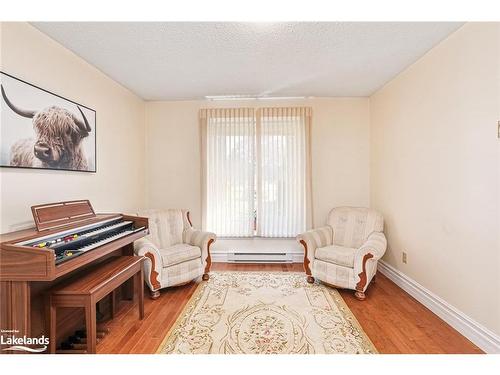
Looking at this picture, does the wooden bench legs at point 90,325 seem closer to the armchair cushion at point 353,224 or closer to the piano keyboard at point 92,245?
the piano keyboard at point 92,245

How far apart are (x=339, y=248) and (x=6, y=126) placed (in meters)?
3.37

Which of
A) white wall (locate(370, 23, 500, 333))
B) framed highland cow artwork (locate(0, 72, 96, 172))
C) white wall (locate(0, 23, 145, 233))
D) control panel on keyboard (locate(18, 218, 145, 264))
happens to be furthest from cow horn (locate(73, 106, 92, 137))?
white wall (locate(370, 23, 500, 333))

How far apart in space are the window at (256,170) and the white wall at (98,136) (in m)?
1.03

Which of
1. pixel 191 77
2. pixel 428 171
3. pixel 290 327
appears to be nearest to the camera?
pixel 290 327

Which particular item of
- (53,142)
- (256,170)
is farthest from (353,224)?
(53,142)

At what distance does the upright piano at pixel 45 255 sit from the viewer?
1.36 meters

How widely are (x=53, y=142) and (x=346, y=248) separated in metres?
3.33

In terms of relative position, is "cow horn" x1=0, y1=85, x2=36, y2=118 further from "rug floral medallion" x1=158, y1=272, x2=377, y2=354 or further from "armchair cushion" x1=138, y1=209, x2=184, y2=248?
"rug floral medallion" x1=158, y1=272, x2=377, y2=354

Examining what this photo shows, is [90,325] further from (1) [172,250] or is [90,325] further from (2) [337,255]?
(2) [337,255]

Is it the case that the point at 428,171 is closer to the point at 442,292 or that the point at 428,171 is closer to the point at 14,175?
the point at 442,292

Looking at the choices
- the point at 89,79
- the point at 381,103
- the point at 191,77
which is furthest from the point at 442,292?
the point at 89,79

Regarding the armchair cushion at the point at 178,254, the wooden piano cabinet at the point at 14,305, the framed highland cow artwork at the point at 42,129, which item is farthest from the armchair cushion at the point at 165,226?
the wooden piano cabinet at the point at 14,305

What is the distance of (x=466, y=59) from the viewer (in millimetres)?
1840

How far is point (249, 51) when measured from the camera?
7.15ft
